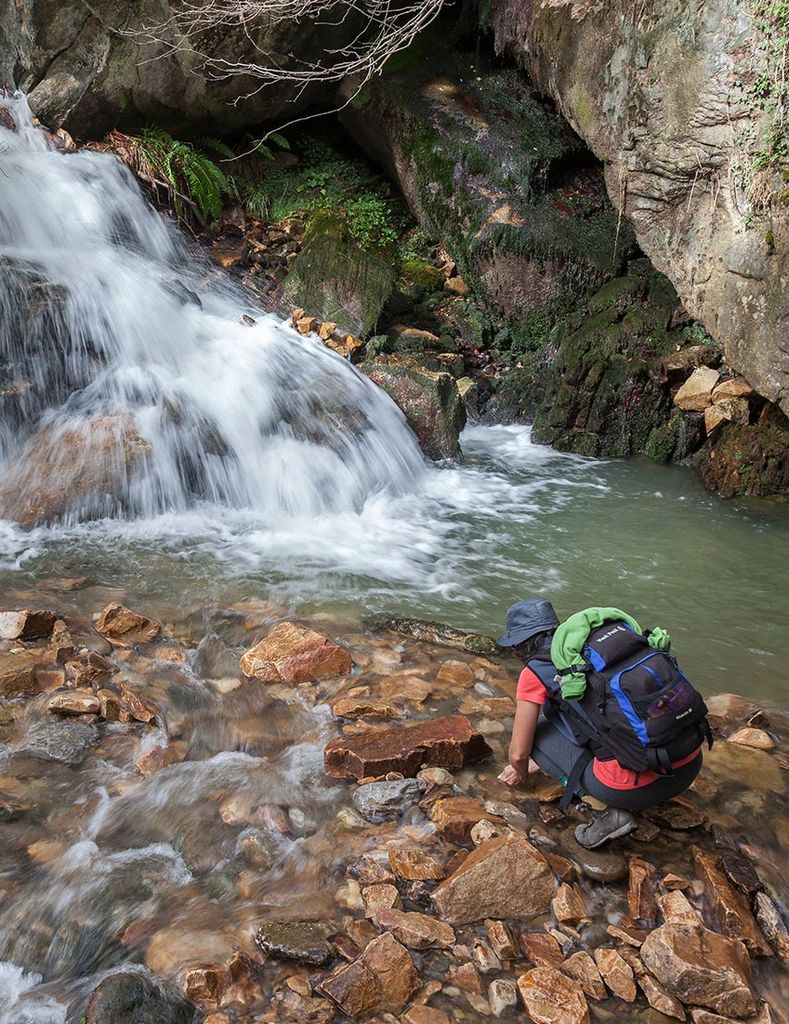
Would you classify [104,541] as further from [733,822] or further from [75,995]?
[733,822]

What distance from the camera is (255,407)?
762 centimetres

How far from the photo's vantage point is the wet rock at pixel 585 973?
7.41ft

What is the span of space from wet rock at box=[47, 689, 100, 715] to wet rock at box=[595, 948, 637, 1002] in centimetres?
239

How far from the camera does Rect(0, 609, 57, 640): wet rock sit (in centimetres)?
406

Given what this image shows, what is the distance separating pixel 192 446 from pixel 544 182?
6830 mm

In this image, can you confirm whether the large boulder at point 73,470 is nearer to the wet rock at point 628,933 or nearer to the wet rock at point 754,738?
the wet rock at point 754,738

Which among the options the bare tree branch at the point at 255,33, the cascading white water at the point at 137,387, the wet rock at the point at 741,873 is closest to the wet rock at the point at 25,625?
the cascading white water at the point at 137,387

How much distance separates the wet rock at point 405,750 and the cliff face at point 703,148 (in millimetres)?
4531

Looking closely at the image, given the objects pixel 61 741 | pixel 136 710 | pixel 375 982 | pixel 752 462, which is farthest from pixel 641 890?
pixel 752 462

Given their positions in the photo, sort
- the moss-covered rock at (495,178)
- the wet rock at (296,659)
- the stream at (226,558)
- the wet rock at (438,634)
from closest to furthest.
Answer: the stream at (226,558) → the wet rock at (296,659) → the wet rock at (438,634) → the moss-covered rock at (495,178)

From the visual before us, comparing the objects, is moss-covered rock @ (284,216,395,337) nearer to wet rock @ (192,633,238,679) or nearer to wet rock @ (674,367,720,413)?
wet rock @ (674,367,720,413)

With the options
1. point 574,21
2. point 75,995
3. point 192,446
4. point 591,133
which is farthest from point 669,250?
point 75,995

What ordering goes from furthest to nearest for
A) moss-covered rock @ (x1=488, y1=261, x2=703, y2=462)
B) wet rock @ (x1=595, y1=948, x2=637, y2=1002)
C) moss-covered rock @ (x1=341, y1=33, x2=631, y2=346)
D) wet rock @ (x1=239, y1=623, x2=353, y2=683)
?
moss-covered rock @ (x1=341, y1=33, x2=631, y2=346)
moss-covered rock @ (x1=488, y1=261, x2=703, y2=462)
wet rock @ (x1=239, y1=623, x2=353, y2=683)
wet rock @ (x1=595, y1=948, x2=637, y2=1002)

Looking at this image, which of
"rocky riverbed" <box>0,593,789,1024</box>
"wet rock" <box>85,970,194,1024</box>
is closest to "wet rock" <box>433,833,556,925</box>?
"rocky riverbed" <box>0,593,789,1024</box>
